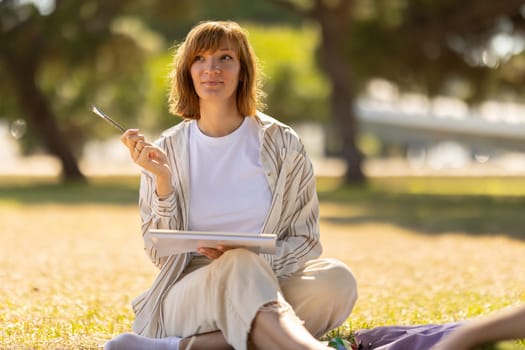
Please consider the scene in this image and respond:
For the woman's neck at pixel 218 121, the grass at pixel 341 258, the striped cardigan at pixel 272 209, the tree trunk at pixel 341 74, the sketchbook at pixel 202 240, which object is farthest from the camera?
the tree trunk at pixel 341 74

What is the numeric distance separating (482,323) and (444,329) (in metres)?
0.66

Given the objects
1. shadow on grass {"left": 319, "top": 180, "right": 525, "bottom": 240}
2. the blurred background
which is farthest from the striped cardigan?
the blurred background

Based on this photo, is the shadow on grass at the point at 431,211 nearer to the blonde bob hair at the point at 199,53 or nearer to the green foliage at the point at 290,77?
the blonde bob hair at the point at 199,53

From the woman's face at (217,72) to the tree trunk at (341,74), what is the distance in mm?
14933

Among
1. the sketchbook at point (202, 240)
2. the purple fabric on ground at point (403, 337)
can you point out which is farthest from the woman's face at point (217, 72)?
the purple fabric on ground at point (403, 337)

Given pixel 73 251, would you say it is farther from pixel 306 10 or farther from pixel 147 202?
pixel 306 10

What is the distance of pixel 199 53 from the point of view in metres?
3.64

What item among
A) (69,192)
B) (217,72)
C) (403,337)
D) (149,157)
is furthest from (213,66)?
(69,192)

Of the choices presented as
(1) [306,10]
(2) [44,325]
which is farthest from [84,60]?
(2) [44,325]

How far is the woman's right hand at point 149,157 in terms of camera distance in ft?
11.1

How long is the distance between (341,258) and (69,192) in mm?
10358

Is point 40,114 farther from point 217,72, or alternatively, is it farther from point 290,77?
point 217,72

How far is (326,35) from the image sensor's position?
1855cm

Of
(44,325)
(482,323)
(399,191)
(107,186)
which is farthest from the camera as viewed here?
(107,186)
